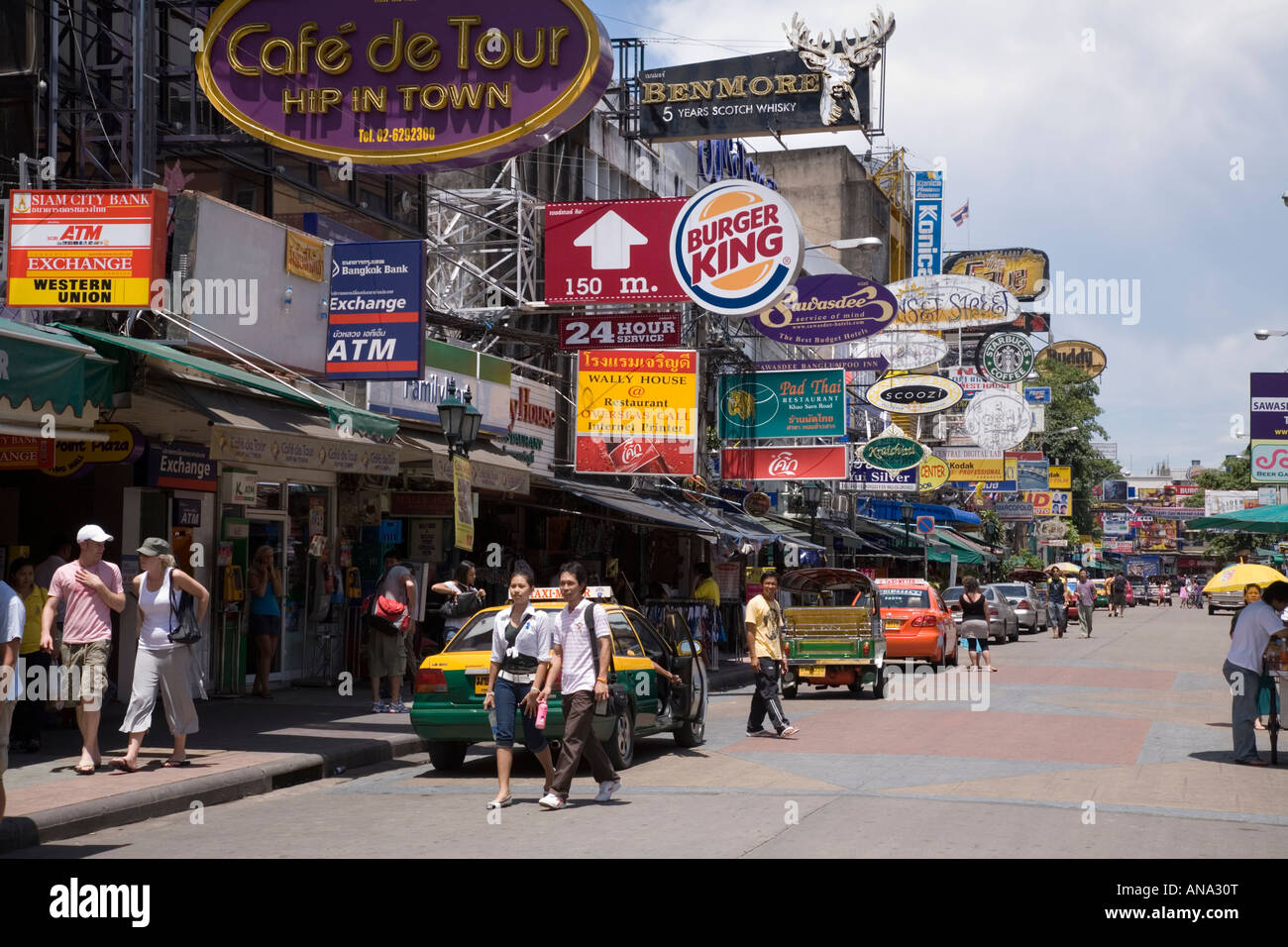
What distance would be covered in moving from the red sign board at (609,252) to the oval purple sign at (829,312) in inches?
198

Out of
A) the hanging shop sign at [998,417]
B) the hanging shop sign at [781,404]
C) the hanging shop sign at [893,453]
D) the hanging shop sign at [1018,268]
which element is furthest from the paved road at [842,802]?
the hanging shop sign at [1018,268]

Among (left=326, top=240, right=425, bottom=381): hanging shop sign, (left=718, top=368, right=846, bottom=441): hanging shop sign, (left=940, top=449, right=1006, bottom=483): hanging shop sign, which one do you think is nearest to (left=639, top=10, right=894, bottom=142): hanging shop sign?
(left=718, top=368, right=846, bottom=441): hanging shop sign

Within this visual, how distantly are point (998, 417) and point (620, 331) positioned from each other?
28.9 meters

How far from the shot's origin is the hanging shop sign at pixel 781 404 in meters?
29.7

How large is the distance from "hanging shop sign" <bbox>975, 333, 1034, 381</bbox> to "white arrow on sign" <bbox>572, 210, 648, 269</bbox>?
3129 cm

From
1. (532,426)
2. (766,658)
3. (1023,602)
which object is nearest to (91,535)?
(766,658)

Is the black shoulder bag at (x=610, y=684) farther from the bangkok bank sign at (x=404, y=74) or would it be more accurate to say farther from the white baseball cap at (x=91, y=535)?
the bangkok bank sign at (x=404, y=74)

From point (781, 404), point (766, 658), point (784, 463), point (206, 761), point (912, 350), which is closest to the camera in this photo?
point (206, 761)

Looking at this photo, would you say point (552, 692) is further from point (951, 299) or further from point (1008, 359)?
point (1008, 359)

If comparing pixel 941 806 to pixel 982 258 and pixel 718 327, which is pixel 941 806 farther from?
pixel 982 258

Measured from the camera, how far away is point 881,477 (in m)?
38.8

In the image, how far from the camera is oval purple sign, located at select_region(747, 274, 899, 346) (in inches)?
1117
